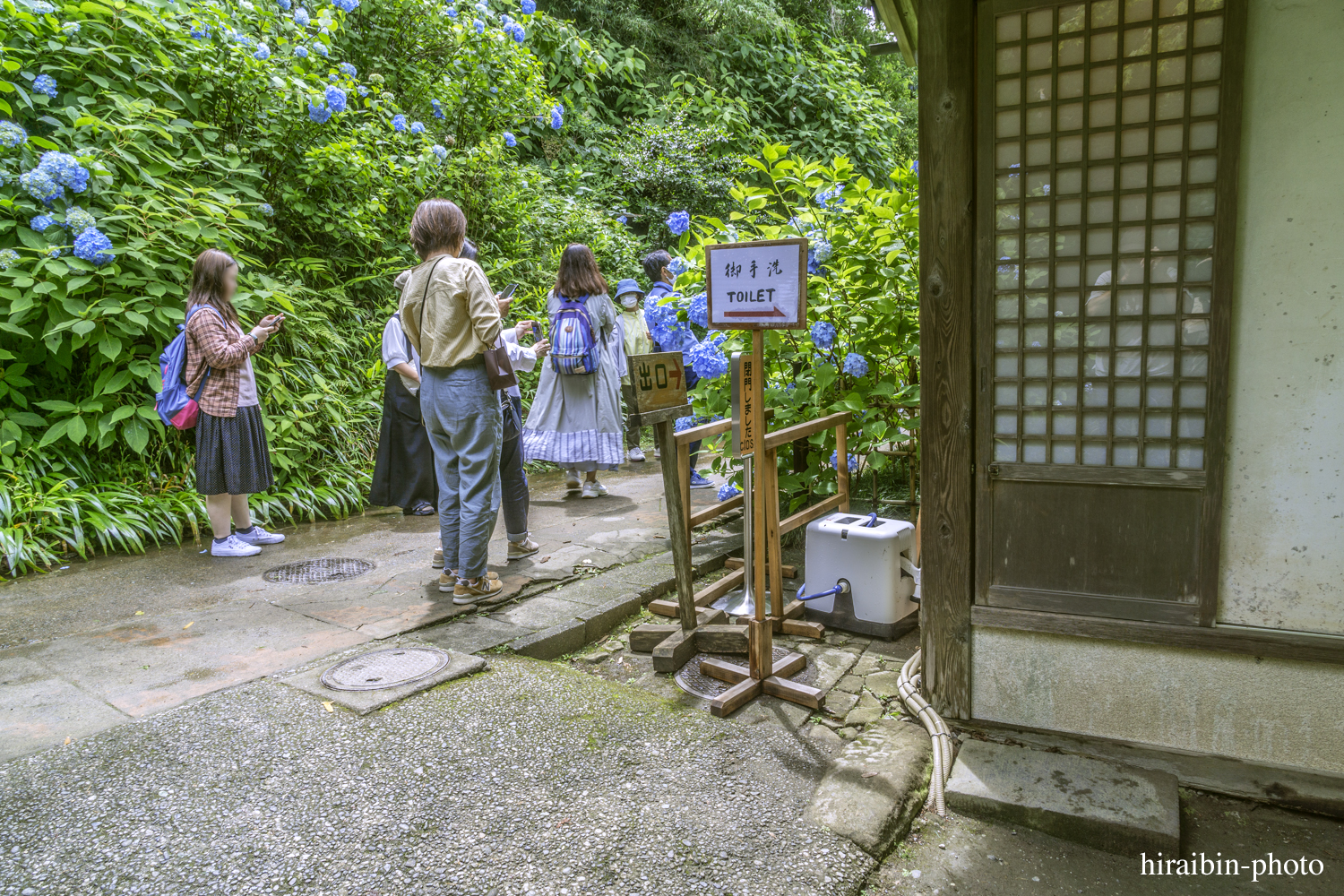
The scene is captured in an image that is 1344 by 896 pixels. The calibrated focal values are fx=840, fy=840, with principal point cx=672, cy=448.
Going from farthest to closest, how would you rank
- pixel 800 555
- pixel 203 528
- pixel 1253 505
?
pixel 203 528 → pixel 800 555 → pixel 1253 505

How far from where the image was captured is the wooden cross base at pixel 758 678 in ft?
11.7

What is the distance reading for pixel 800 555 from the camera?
19.3 feet

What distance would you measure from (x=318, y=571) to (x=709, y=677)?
9.44 feet

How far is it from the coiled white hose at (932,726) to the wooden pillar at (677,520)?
3.52ft

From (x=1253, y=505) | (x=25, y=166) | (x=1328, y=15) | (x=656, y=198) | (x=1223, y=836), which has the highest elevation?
(x=656, y=198)

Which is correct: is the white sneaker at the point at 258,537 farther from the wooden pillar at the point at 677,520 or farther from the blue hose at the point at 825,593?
the blue hose at the point at 825,593

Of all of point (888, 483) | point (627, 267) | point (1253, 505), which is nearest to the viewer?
point (1253, 505)

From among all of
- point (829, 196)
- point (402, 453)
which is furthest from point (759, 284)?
point (402, 453)

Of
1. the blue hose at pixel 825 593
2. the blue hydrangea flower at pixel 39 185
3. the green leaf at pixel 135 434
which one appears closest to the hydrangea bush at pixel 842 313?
the blue hose at pixel 825 593

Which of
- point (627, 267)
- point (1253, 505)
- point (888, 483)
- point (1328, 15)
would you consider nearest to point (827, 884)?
point (1253, 505)

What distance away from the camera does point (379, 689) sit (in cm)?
357

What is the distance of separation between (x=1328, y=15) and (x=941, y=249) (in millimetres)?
1362

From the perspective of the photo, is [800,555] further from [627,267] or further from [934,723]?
[627,267]

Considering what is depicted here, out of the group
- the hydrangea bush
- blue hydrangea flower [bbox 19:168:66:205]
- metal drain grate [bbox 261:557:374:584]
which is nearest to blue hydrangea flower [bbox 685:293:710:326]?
the hydrangea bush
